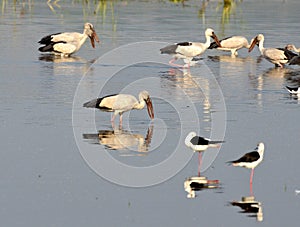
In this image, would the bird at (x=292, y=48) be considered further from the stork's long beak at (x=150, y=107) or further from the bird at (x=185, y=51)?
the stork's long beak at (x=150, y=107)

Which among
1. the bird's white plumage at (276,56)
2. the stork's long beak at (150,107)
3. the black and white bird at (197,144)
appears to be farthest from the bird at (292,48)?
the black and white bird at (197,144)

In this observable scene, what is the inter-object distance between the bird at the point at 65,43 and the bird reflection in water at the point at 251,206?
12.8m

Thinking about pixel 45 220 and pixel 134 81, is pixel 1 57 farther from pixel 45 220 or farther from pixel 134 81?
pixel 45 220

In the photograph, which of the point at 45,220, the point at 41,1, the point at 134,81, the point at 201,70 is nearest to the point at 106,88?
the point at 134,81

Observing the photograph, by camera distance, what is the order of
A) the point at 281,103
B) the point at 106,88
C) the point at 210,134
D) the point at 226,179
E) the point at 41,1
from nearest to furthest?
the point at 226,179
the point at 210,134
the point at 281,103
the point at 106,88
the point at 41,1

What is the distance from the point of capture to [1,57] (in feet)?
69.5

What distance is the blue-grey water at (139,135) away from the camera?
31.0ft

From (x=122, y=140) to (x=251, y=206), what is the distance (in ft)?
11.5

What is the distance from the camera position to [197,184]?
10.5 metres

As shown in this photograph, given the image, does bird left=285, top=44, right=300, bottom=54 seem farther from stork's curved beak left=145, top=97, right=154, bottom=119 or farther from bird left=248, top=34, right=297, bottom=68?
stork's curved beak left=145, top=97, right=154, bottom=119

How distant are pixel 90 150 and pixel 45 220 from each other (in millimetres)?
2968

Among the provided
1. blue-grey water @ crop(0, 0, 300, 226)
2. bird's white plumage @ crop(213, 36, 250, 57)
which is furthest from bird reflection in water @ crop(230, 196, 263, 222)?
bird's white plumage @ crop(213, 36, 250, 57)

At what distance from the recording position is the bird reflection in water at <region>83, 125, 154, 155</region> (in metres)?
12.2

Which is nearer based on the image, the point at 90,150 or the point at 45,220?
the point at 45,220
